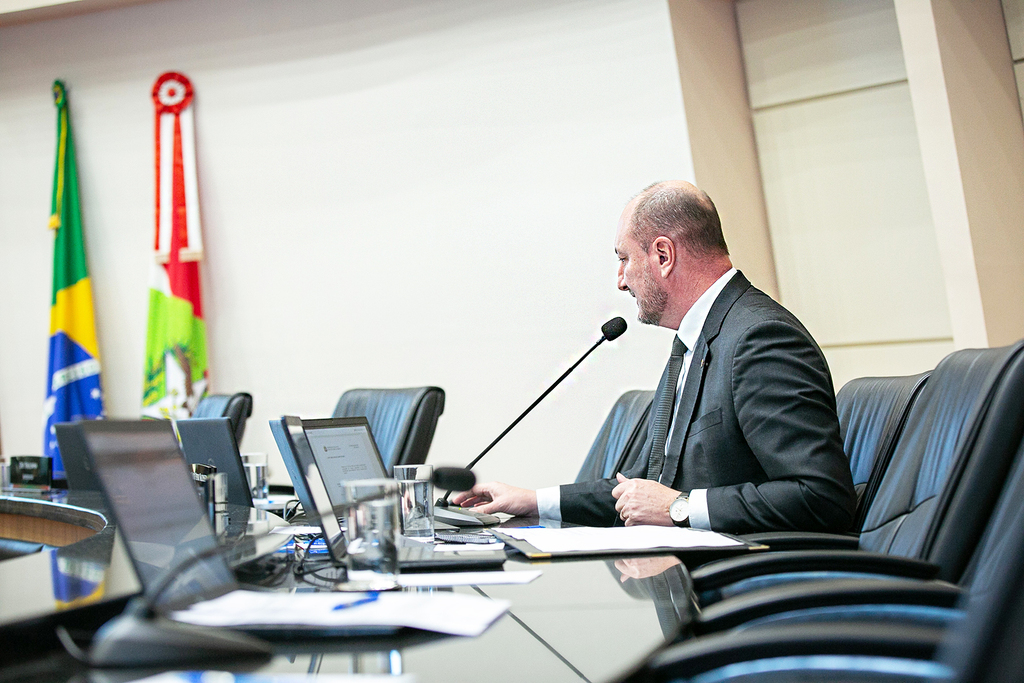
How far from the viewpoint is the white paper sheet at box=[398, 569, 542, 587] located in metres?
1.22

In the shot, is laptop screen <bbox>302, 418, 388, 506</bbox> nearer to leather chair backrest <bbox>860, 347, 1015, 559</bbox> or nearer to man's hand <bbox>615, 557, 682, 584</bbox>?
man's hand <bbox>615, 557, 682, 584</bbox>

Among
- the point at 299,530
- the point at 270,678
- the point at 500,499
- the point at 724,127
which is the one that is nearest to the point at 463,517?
the point at 500,499

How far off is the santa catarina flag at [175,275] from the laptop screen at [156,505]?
3.67m

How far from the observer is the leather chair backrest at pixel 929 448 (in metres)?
1.37

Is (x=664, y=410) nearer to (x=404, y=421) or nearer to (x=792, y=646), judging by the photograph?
(x=404, y=421)

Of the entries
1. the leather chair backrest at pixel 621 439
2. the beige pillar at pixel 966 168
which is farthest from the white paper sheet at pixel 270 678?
the beige pillar at pixel 966 168

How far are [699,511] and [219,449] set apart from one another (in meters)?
1.25

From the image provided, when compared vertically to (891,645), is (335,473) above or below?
above

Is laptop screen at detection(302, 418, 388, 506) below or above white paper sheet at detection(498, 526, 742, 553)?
above

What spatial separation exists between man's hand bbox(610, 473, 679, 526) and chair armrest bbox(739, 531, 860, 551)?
0.79ft

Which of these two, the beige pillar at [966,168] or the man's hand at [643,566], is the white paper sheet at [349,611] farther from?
the beige pillar at [966,168]

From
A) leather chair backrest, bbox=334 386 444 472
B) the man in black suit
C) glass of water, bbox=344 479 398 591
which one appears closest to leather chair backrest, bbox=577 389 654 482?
the man in black suit

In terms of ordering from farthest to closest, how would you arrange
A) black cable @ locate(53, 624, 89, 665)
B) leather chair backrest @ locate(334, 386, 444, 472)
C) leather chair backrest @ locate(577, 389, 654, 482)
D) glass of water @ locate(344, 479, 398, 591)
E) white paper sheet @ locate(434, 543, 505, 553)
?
leather chair backrest @ locate(334, 386, 444, 472), leather chair backrest @ locate(577, 389, 654, 482), white paper sheet @ locate(434, 543, 505, 553), glass of water @ locate(344, 479, 398, 591), black cable @ locate(53, 624, 89, 665)

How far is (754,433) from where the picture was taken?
178 centimetres
